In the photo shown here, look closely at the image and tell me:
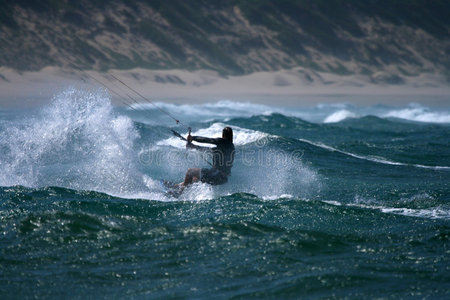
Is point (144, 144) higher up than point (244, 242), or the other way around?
point (144, 144)

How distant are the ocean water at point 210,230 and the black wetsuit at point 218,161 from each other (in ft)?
1.24

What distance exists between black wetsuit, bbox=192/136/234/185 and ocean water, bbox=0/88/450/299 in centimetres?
38

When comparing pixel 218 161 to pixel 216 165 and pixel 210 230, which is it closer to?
pixel 216 165

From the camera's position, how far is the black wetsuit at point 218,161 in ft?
38.4

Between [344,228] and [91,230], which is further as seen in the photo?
[344,228]

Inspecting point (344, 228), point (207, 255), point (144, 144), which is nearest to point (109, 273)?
point (207, 255)

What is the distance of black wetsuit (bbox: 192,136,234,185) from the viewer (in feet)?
38.4

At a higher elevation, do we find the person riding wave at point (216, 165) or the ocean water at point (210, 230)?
the person riding wave at point (216, 165)

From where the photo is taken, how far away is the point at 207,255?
6.88 meters

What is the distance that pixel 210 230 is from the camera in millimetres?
7855

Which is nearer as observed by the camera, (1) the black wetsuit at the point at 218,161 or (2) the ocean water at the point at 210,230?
(2) the ocean water at the point at 210,230

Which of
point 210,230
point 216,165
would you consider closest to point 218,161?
point 216,165

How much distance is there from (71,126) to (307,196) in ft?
30.3

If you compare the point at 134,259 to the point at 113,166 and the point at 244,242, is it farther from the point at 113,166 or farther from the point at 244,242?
the point at 113,166
